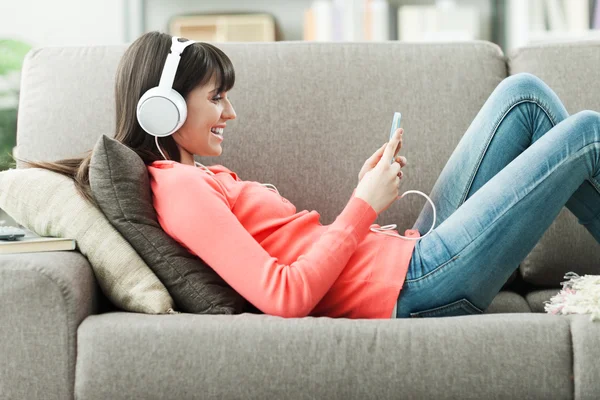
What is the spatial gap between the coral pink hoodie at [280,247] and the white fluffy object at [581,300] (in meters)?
0.28

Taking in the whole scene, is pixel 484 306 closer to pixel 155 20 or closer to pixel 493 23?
pixel 493 23

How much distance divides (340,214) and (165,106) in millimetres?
385

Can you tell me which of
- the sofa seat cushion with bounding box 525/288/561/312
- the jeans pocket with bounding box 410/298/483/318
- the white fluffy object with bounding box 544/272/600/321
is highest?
the white fluffy object with bounding box 544/272/600/321

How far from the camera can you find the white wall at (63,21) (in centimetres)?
349

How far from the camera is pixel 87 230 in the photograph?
134 cm

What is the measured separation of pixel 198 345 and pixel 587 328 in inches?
24.2

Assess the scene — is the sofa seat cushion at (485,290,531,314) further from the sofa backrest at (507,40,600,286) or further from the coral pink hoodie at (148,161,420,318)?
the coral pink hoodie at (148,161,420,318)

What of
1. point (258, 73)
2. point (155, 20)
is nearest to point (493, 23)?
point (155, 20)

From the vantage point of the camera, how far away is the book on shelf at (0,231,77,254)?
1.29 meters

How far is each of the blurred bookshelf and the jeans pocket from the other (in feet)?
6.93

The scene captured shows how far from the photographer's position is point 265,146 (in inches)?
71.2

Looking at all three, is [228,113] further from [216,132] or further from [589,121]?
[589,121]

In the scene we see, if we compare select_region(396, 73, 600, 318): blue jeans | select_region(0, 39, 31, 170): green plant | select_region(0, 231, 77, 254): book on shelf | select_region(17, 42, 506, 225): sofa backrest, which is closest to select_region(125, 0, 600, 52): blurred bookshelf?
select_region(0, 39, 31, 170): green plant

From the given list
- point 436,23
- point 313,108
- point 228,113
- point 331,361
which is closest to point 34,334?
point 331,361
